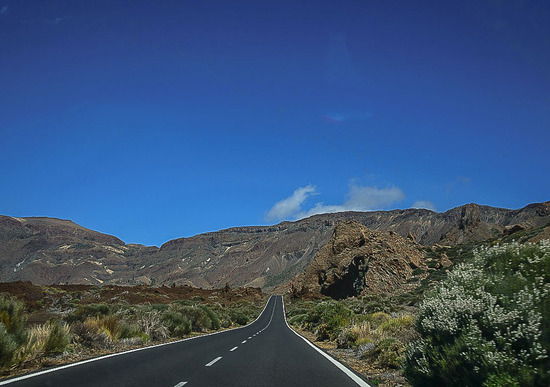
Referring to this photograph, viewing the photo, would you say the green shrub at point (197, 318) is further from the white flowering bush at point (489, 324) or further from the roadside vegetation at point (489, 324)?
the white flowering bush at point (489, 324)

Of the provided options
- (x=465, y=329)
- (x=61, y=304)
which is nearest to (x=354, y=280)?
(x=61, y=304)

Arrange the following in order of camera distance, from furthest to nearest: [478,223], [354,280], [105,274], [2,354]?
[105,274]
[478,223]
[354,280]
[2,354]

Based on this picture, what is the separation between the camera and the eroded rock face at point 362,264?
2625 inches

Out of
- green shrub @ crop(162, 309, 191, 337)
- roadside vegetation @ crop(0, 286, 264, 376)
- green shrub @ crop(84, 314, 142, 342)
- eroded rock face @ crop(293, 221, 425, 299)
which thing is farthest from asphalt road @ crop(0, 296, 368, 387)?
eroded rock face @ crop(293, 221, 425, 299)

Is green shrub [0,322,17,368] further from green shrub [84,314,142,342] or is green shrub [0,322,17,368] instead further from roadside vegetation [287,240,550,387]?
roadside vegetation [287,240,550,387]

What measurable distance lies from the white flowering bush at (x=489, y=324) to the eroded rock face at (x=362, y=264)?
57013 mm

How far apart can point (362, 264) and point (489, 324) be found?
68707 mm

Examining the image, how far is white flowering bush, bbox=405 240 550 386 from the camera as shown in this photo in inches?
200

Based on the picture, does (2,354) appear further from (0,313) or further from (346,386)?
(346,386)

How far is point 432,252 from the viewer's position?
80000 mm

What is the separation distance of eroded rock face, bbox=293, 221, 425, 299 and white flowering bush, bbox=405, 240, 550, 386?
5701cm

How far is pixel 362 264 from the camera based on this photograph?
72.7m

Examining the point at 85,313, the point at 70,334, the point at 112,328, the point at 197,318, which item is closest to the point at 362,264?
the point at 197,318

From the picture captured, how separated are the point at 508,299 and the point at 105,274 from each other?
639 ft
